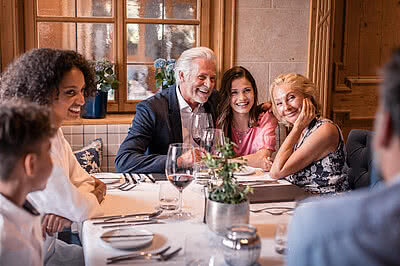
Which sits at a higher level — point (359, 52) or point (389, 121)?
point (359, 52)

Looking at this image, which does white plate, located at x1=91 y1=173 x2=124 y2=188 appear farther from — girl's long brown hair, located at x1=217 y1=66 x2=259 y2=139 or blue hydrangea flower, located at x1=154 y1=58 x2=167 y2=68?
blue hydrangea flower, located at x1=154 y1=58 x2=167 y2=68

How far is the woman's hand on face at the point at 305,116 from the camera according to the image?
94.3 inches

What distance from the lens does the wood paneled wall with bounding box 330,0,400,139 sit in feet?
13.1

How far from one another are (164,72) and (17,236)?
93.0 inches

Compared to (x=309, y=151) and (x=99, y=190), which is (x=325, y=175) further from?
(x=99, y=190)

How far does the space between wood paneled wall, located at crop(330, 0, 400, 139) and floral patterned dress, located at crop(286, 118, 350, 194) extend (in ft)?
5.63

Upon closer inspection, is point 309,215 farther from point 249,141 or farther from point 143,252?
point 249,141

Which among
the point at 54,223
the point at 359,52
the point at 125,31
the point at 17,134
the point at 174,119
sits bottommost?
the point at 54,223

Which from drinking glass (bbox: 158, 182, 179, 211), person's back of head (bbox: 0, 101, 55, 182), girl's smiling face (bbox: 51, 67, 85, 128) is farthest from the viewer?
girl's smiling face (bbox: 51, 67, 85, 128)

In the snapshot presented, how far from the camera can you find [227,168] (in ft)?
4.74

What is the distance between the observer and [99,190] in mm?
1884

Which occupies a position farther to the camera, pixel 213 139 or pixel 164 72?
pixel 164 72

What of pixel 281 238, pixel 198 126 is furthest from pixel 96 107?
pixel 281 238

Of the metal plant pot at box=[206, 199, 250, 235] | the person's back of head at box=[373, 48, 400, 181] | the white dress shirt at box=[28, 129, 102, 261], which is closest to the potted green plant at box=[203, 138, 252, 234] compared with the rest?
the metal plant pot at box=[206, 199, 250, 235]
